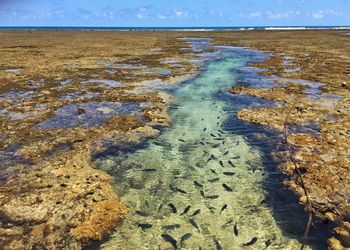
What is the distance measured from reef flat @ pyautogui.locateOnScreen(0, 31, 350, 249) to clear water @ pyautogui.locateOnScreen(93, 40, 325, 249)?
0.69m

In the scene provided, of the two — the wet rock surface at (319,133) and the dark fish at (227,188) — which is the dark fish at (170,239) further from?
the wet rock surface at (319,133)

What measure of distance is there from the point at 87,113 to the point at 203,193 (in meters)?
11.3

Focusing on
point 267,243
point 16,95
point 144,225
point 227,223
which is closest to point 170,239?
point 144,225

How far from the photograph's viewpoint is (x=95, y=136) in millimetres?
16281

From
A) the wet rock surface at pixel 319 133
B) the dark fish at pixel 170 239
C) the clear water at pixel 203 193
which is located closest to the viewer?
the dark fish at pixel 170 239

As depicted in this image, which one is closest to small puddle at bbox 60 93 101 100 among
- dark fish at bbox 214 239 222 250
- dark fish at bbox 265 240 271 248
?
dark fish at bbox 214 239 222 250

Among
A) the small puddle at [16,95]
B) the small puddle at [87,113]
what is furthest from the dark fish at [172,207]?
the small puddle at [16,95]

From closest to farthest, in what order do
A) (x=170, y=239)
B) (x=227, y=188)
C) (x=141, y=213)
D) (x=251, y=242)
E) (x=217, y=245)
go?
(x=217, y=245), (x=251, y=242), (x=170, y=239), (x=141, y=213), (x=227, y=188)

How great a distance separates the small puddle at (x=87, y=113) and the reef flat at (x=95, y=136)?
0.20 feet

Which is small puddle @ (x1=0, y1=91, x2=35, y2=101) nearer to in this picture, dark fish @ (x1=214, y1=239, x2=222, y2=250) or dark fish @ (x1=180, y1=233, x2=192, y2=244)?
dark fish @ (x1=180, y1=233, x2=192, y2=244)

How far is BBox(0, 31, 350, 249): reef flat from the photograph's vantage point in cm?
977

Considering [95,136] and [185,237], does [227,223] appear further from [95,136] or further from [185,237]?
[95,136]

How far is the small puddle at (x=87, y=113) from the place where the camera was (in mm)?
18125

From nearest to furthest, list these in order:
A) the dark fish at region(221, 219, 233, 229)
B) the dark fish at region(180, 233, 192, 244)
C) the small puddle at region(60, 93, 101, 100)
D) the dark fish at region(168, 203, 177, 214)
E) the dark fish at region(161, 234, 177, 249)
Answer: the dark fish at region(161, 234, 177, 249) < the dark fish at region(180, 233, 192, 244) < the dark fish at region(221, 219, 233, 229) < the dark fish at region(168, 203, 177, 214) < the small puddle at region(60, 93, 101, 100)
